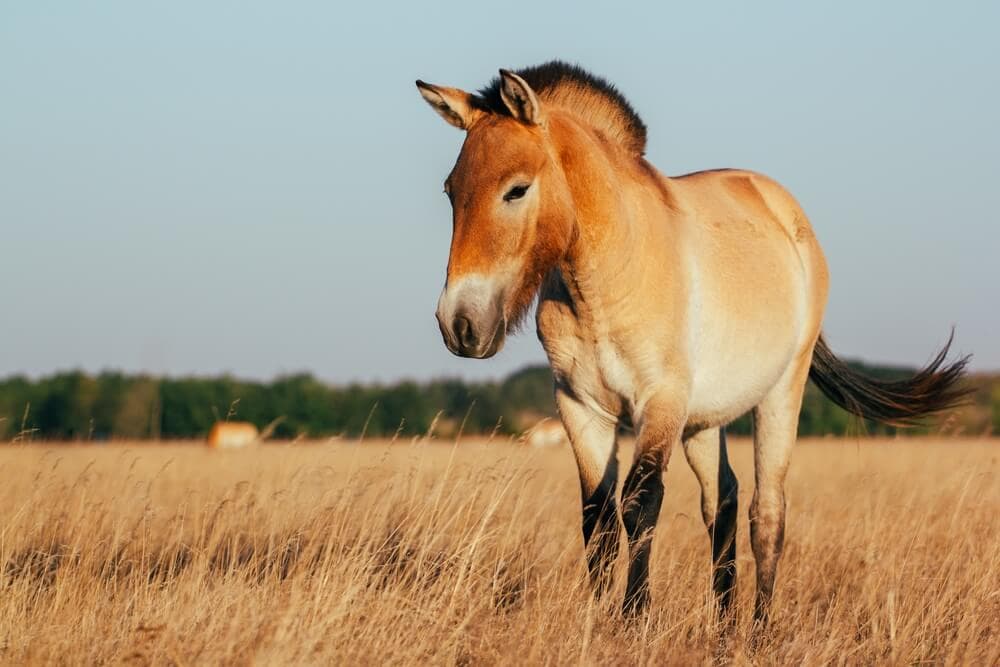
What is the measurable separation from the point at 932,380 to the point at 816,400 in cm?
1850

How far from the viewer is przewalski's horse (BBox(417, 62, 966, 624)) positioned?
4.75 meters

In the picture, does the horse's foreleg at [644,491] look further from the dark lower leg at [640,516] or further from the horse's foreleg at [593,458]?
the horse's foreleg at [593,458]

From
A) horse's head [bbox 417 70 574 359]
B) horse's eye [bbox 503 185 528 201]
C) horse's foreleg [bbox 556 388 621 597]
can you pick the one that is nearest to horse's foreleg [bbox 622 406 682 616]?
horse's foreleg [bbox 556 388 621 597]

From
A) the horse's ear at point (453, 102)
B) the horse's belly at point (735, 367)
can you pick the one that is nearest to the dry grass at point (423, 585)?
the horse's belly at point (735, 367)

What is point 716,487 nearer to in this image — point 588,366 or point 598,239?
point 588,366

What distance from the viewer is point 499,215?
4.70 meters

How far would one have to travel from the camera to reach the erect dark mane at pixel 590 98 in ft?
17.9

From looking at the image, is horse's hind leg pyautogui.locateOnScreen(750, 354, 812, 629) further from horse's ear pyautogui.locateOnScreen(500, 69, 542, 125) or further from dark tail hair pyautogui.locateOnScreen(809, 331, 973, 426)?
horse's ear pyautogui.locateOnScreen(500, 69, 542, 125)

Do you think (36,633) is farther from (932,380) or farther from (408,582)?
(932,380)

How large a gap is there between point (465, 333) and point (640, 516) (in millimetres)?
1382

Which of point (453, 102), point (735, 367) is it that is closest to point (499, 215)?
point (453, 102)

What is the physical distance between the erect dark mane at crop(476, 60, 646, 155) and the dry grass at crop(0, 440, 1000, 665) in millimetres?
1853

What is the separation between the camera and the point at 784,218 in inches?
288

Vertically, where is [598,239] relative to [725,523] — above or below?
above
